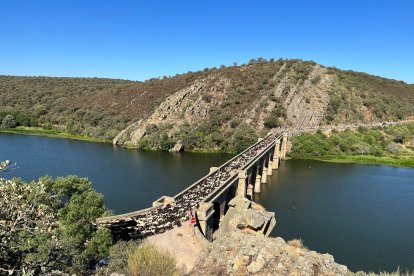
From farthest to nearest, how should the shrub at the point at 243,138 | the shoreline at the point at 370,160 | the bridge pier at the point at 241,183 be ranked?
the shrub at the point at 243,138 < the shoreline at the point at 370,160 < the bridge pier at the point at 241,183

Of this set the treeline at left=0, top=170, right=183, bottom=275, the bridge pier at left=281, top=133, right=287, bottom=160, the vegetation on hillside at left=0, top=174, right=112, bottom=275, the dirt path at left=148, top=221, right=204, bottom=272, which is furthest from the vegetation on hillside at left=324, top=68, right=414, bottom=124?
the treeline at left=0, top=170, right=183, bottom=275

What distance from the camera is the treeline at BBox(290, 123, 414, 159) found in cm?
8194

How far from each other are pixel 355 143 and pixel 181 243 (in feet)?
241

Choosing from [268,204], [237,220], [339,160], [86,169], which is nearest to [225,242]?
[237,220]

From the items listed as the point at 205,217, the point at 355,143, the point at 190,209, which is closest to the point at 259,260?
the point at 205,217

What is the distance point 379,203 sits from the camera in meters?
46.7

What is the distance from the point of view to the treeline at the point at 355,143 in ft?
269

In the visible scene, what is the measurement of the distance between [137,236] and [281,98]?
8498 centimetres

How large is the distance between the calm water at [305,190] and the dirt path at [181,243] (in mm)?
13156

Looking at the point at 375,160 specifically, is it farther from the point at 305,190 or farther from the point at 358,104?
the point at 305,190

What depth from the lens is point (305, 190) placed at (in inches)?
2045

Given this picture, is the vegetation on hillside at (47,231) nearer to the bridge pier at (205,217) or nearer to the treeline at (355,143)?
the bridge pier at (205,217)

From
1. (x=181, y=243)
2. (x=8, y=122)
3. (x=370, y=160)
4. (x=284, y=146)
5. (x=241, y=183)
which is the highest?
(x=284, y=146)

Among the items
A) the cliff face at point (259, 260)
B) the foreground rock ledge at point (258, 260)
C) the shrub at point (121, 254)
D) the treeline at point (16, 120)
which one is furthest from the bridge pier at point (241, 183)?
the treeline at point (16, 120)
